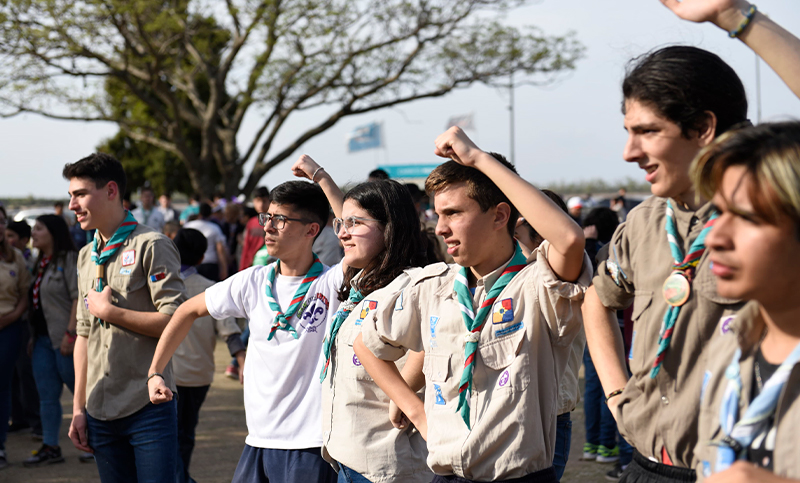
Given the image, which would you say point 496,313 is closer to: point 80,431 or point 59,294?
point 80,431

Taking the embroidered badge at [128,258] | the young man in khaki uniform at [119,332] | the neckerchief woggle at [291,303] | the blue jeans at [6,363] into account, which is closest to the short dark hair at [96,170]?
the young man in khaki uniform at [119,332]

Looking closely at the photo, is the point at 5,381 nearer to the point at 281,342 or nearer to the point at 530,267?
the point at 281,342

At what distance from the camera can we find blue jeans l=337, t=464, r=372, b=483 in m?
2.73

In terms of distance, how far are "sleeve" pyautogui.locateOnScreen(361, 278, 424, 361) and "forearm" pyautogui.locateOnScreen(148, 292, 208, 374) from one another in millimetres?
1101

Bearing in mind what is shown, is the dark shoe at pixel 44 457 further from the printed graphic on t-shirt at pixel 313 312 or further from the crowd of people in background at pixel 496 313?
the printed graphic on t-shirt at pixel 313 312

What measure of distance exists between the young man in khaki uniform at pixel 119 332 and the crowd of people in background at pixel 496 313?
0.01 metres

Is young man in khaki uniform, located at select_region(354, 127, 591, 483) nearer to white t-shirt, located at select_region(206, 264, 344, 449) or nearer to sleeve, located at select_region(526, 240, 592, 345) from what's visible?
sleeve, located at select_region(526, 240, 592, 345)

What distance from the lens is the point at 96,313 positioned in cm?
351

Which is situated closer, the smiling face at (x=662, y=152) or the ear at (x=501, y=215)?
the smiling face at (x=662, y=152)

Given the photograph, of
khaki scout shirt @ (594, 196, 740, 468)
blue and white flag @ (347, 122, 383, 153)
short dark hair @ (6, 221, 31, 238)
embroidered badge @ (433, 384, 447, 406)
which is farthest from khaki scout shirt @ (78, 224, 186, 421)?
blue and white flag @ (347, 122, 383, 153)

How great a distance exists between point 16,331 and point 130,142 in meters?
35.9

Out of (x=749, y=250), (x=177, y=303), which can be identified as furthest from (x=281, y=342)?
(x=749, y=250)

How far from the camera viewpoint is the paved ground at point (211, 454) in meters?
5.79

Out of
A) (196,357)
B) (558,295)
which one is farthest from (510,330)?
(196,357)
